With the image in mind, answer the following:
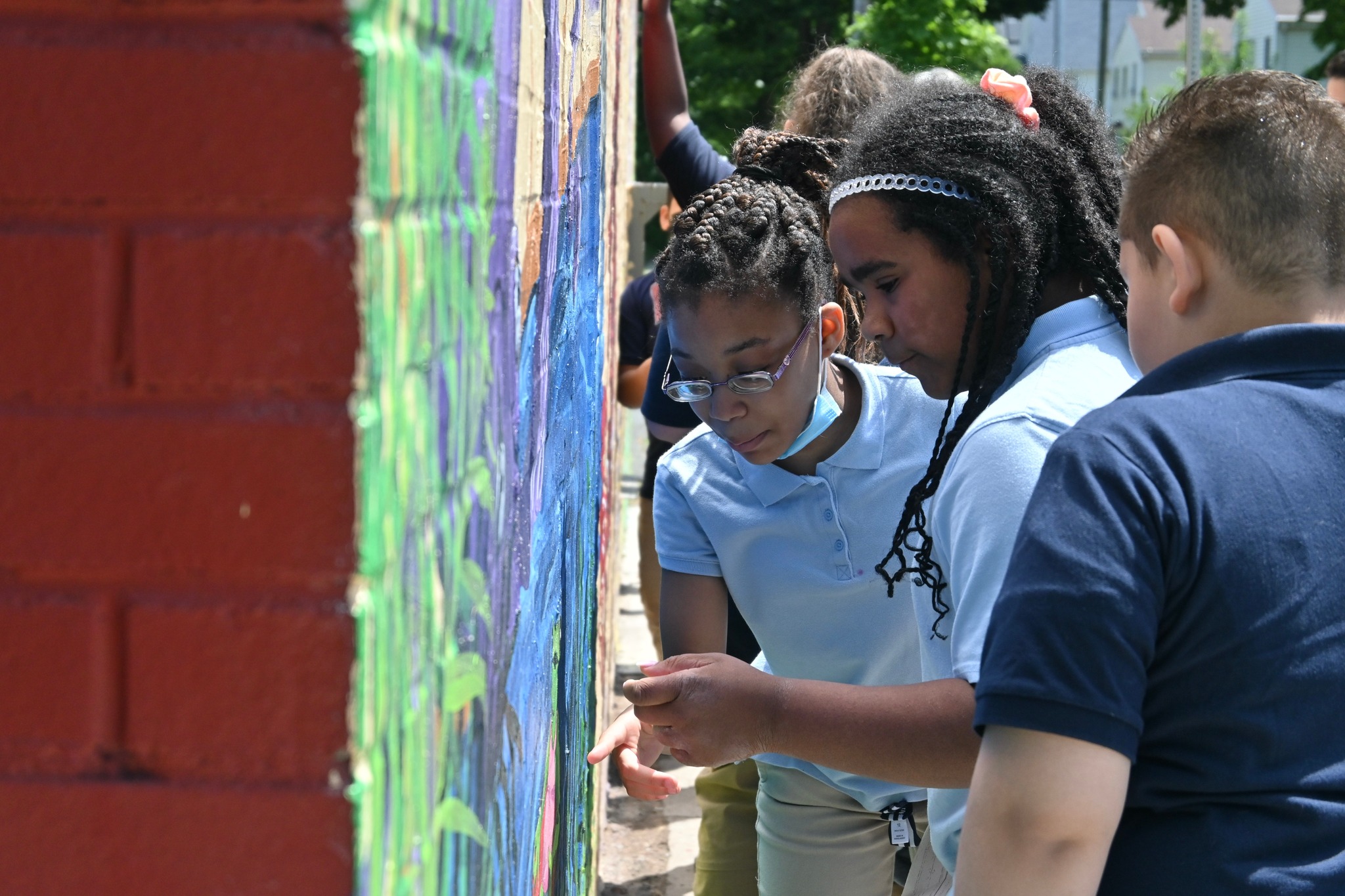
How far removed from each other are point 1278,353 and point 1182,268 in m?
0.13

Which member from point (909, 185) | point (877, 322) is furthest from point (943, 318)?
point (909, 185)

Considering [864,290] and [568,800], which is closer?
[864,290]

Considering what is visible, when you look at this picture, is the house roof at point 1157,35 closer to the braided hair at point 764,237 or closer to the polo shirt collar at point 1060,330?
the braided hair at point 764,237

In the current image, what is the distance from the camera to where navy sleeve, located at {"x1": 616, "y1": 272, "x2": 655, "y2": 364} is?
5.01 meters

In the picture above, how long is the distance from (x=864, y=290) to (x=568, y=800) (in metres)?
1.29

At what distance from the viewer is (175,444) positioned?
83 centimetres

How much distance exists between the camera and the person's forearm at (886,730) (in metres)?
1.61

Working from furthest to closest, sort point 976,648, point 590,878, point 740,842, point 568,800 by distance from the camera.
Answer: point 590,878 → point 740,842 → point 568,800 → point 976,648

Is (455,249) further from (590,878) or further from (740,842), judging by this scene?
(590,878)

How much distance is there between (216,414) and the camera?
2.69 ft

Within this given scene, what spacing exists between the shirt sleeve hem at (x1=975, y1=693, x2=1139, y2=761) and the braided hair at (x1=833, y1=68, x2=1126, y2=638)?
0.61m

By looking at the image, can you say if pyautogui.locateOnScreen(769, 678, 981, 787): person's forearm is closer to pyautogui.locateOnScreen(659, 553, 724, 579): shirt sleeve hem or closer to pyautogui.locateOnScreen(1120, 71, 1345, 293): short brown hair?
pyautogui.locateOnScreen(1120, 71, 1345, 293): short brown hair

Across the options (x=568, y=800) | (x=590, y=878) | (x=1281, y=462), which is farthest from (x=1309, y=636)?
(x=590, y=878)

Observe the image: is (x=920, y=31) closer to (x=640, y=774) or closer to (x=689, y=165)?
(x=689, y=165)
